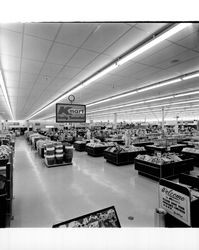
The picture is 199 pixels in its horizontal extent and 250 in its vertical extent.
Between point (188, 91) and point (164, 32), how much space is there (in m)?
7.45

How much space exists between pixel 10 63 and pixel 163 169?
633cm

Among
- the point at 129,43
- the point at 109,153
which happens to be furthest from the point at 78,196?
the point at 129,43

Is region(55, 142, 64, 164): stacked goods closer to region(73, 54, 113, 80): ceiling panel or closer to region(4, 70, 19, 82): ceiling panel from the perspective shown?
region(73, 54, 113, 80): ceiling panel

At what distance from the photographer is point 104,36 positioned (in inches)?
143

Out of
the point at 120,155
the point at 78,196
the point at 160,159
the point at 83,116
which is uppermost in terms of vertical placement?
the point at 83,116

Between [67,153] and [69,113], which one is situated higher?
[69,113]

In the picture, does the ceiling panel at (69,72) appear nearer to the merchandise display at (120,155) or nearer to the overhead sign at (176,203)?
the merchandise display at (120,155)

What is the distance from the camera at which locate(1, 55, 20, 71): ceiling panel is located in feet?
16.0

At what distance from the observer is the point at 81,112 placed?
5.86 meters

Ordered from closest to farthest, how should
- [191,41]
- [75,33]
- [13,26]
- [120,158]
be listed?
[13,26] → [75,33] → [191,41] → [120,158]

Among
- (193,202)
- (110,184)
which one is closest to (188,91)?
(110,184)

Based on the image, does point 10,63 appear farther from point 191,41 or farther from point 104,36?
→ point 191,41

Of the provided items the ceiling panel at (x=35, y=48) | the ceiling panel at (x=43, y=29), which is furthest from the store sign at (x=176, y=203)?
the ceiling panel at (x=35, y=48)
